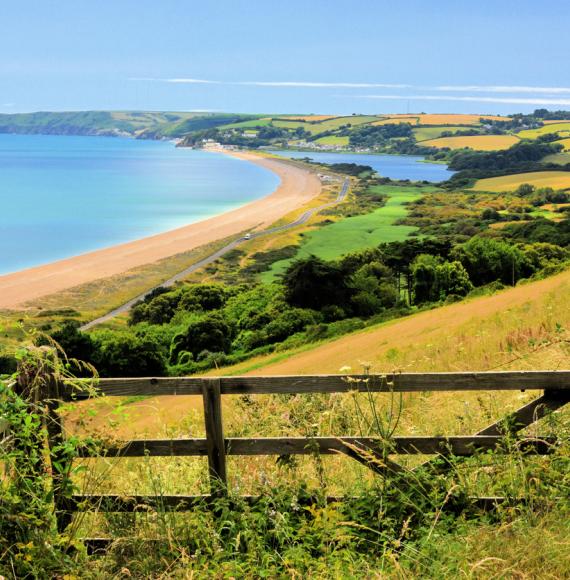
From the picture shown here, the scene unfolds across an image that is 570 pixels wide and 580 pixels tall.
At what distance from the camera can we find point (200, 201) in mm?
111500

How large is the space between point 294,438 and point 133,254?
62.2 metres

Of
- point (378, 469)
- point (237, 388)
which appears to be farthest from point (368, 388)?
point (237, 388)

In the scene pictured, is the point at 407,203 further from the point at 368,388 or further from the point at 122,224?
the point at 368,388

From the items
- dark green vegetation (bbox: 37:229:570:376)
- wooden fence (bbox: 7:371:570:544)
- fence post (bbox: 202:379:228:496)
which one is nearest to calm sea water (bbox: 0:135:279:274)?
dark green vegetation (bbox: 37:229:570:376)

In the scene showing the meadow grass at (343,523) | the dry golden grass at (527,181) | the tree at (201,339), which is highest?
the dry golden grass at (527,181)

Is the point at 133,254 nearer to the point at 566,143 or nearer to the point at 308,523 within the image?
the point at 308,523

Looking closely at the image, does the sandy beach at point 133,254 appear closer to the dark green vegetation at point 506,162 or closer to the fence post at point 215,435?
the fence post at point 215,435

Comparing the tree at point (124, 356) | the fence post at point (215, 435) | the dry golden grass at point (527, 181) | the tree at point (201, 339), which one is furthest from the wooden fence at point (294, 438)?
the dry golden grass at point (527, 181)

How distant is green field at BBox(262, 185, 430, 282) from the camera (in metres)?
68.1

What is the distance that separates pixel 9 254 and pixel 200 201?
162 feet

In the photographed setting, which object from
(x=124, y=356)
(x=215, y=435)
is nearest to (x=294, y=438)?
(x=215, y=435)

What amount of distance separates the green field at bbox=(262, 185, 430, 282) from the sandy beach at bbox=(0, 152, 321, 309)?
363 inches

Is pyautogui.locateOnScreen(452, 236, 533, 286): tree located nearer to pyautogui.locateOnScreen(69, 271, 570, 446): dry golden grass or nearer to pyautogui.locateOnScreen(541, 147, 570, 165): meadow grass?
pyautogui.locateOnScreen(69, 271, 570, 446): dry golden grass

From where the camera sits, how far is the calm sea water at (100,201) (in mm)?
72125
